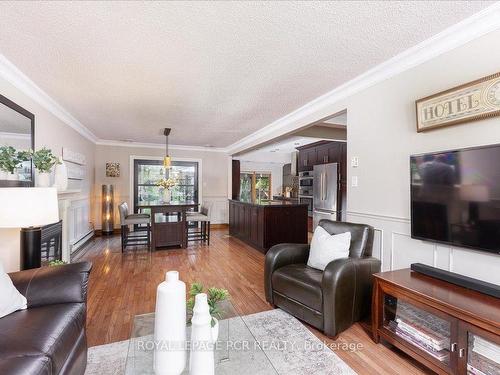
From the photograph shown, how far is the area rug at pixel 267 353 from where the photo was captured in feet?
4.24

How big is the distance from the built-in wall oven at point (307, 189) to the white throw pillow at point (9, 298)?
5648 mm

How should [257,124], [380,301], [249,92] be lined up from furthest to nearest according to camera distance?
1. [257,124]
2. [249,92]
3. [380,301]

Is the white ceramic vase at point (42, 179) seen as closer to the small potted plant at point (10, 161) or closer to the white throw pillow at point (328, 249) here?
the small potted plant at point (10, 161)

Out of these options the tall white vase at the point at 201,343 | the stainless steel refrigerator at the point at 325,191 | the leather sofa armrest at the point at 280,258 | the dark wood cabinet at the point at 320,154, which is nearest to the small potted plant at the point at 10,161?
the tall white vase at the point at 201,343

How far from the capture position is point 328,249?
2.34m

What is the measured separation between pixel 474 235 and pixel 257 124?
353 centimetres

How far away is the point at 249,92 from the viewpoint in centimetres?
307

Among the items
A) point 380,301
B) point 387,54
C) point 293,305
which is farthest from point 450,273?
point 387,54

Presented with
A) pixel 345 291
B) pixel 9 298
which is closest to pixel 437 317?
pixel 345 291

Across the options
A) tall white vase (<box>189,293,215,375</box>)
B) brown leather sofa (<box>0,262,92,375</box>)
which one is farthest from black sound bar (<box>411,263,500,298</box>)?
brown leather sofa (<box>0,262,92,375</box>)

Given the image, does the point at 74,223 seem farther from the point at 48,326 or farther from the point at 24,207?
the point at 48,326

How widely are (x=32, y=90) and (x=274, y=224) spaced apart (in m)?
3.82

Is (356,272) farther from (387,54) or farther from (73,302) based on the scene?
(73,302)

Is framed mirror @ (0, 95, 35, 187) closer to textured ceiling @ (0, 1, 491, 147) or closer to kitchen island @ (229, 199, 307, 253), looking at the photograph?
textured ceiling @ (0, 1, 491, 147)
